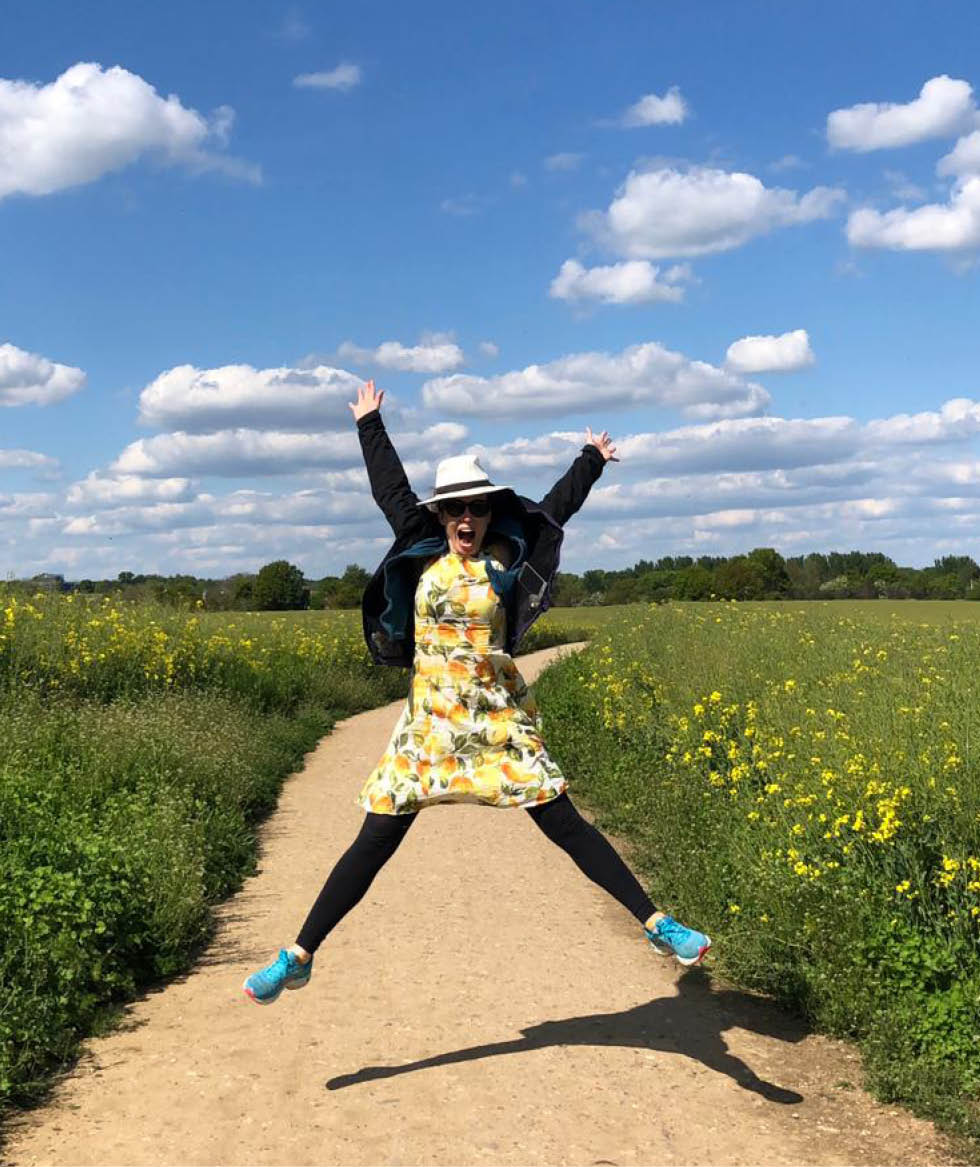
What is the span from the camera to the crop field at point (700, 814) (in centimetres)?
539

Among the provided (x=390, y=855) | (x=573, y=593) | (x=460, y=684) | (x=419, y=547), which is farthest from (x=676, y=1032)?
(x=573, y=593)

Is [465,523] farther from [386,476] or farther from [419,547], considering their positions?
[386,476]

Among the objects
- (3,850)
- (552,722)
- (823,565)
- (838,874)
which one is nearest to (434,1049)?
(838,874)

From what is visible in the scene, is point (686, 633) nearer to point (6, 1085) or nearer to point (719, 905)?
point (719, 905)

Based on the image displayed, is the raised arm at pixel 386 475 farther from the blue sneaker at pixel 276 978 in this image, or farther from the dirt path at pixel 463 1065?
the dirt path at pixel 463 1065

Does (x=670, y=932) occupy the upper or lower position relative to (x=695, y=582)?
lower

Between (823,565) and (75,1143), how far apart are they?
6488 cm

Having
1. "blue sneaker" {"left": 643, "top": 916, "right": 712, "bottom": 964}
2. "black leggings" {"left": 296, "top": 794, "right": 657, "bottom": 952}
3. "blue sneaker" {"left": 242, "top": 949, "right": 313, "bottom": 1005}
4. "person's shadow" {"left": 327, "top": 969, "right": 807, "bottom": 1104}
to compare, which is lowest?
"person's shadow" {"left": 327, "top": 969, "right": 807, "bottom": 1104}

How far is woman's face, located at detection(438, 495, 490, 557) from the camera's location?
5.35 meters

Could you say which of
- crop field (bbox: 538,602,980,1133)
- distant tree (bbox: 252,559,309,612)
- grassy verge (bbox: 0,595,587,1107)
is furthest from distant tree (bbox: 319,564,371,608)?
crop field (bbox: 538,602,980,1133)

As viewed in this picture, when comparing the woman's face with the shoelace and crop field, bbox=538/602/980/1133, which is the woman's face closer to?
the shoelace

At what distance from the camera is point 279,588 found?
161 ft

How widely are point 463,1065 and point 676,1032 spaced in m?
1.11

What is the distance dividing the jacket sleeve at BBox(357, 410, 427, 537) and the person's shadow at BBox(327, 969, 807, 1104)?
2299 mm
